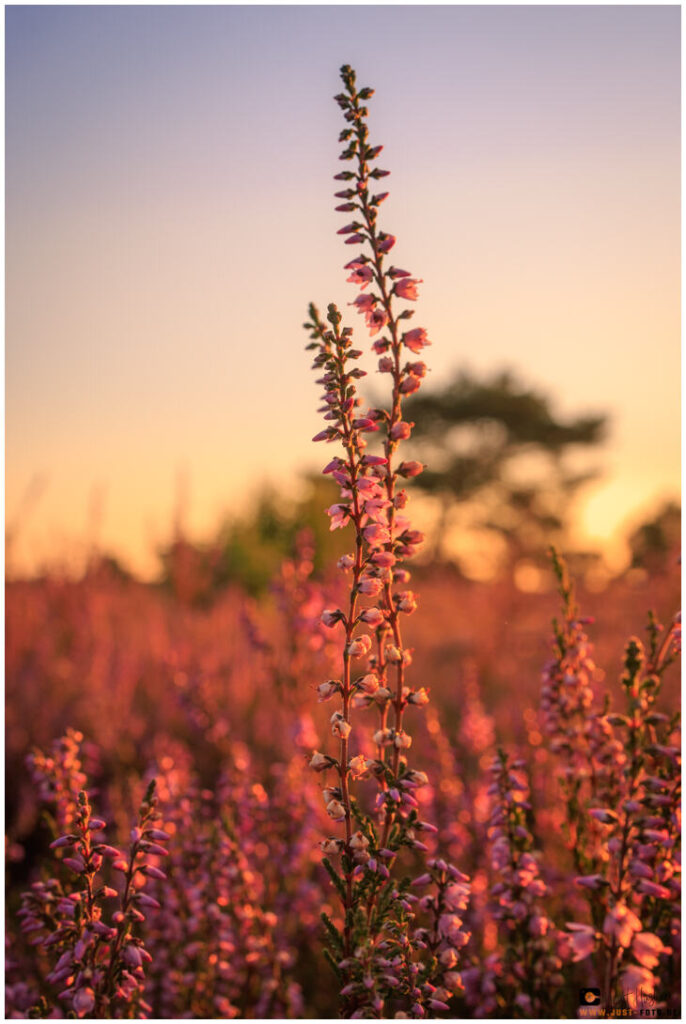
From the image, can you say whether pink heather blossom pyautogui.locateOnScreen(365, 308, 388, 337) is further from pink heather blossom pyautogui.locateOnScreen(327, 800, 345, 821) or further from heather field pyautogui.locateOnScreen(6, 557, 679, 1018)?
heather field pyautogui.locateOnScreen(6, 557, 679, 1018)

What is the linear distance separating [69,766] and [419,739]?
3.39 metres

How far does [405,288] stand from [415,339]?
13cm

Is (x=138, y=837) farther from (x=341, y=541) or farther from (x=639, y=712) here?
(x=341, y=541)

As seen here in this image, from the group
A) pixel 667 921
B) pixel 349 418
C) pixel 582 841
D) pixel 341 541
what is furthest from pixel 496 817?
pixel 341 541

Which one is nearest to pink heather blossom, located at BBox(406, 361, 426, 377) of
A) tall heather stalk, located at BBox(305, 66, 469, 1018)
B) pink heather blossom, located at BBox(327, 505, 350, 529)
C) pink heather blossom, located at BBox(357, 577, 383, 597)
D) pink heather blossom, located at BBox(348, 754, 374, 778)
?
tall heather stalk, located at BBox(305, 66, 469, 1018)

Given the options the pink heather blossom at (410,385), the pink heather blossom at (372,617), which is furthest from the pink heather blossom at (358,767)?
the pink heather blossom at (410,385)

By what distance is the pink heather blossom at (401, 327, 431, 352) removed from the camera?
6.40ft

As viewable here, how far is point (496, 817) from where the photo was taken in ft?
7.80

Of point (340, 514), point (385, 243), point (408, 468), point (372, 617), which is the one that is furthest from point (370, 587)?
point (385, 243)

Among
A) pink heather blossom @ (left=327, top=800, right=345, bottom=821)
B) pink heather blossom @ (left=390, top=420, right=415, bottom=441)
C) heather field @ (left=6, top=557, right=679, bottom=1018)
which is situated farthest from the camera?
heather field @ (left=6, top=557, right=679, bottom=1018)

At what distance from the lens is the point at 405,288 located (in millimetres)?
1957

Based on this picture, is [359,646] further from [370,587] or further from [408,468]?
[408,468]

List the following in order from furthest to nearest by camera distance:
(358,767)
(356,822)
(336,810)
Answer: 1. (356,822)
2. (358,767)
3. (336,810)

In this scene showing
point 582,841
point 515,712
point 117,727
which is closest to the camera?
point 582,841
